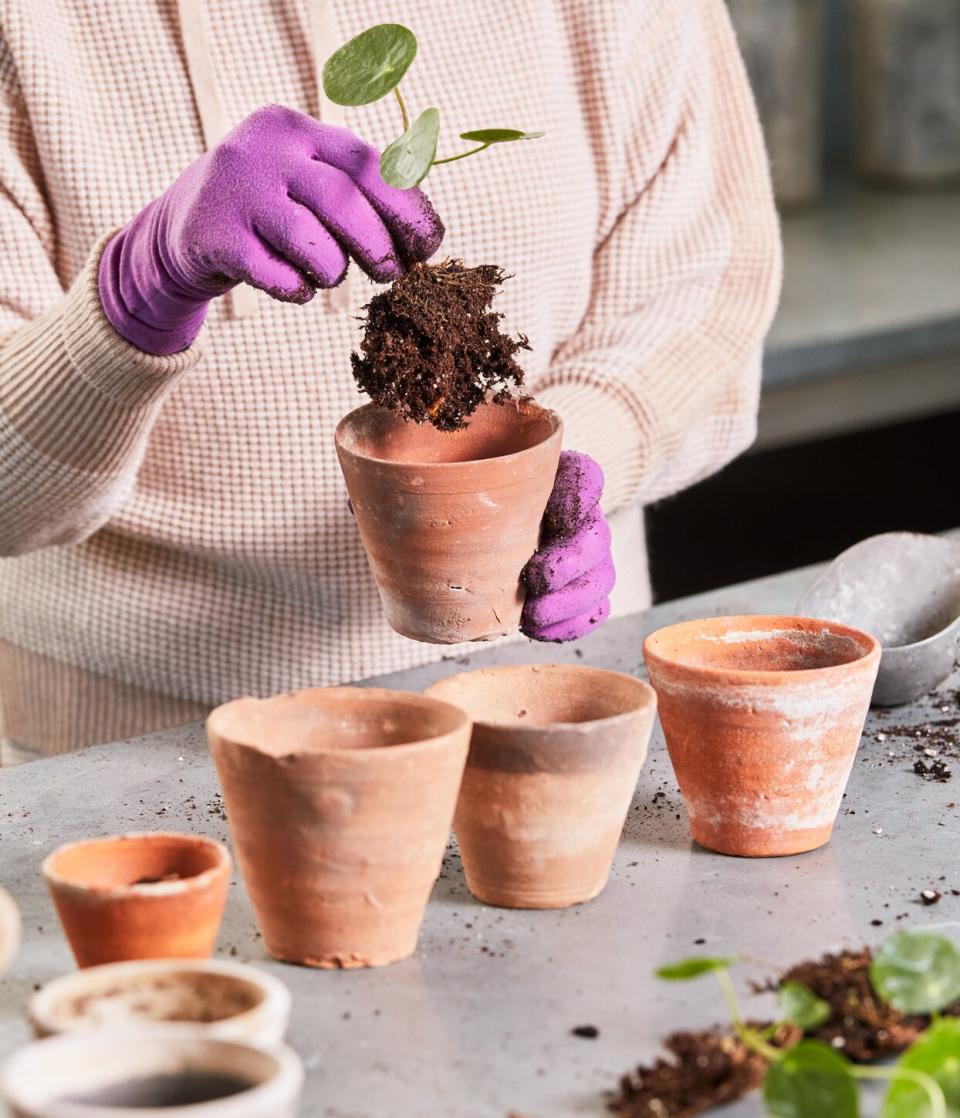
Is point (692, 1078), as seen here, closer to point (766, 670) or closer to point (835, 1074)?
point (835, 1074)

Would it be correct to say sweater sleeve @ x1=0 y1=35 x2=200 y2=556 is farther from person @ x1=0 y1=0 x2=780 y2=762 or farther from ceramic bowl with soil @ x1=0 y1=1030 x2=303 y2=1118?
ceramic bowl with soil @ x1=0 y1=1030 x2=303 y2=1118

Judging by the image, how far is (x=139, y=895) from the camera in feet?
2.70

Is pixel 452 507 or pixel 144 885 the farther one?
pixel 452 507

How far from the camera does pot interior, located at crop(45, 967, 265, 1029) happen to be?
2.44ft

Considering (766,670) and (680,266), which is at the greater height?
(680,266)

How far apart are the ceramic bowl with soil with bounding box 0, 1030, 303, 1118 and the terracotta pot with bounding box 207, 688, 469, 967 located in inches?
7.6

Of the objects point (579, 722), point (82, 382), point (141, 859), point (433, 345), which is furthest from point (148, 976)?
point (82, 382)

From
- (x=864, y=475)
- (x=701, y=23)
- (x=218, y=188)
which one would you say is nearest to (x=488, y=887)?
(x=218, y=188)

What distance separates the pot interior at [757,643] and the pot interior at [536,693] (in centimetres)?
8

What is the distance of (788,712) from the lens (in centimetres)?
100

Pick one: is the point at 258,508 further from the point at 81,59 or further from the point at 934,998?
the point at 934,998

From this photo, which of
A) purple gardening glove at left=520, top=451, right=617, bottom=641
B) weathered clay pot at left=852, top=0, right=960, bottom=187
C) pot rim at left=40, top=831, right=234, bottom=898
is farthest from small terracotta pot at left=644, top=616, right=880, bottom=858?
weathered clay pot at left=852, top=0, right=960, bottom=187

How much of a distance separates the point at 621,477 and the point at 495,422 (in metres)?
0.34

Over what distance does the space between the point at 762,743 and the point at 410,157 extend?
448 millimetres
